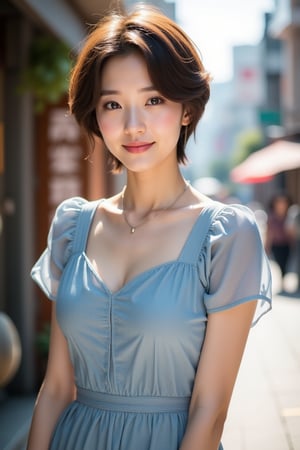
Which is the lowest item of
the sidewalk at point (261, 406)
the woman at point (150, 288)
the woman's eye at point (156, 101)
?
the sidewalk at point (261, 406)

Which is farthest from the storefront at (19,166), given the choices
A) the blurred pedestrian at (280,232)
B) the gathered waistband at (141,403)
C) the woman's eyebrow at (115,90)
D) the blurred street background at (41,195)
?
the blurred pedestrian at (280,232)

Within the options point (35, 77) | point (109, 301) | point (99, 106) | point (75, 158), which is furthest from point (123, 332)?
point (75, 158)

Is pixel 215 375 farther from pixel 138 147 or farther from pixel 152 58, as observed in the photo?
pixel 152 58

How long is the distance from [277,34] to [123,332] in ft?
99.5

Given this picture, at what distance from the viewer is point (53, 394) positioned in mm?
2139

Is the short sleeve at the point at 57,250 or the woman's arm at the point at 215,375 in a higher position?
the short sleeve at the point at 57,250

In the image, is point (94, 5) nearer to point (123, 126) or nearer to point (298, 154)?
point (123, 126)

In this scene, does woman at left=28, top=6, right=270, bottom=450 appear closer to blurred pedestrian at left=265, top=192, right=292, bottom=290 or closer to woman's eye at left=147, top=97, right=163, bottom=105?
woman's eye at left=147, top=97, right=163, bottom=105

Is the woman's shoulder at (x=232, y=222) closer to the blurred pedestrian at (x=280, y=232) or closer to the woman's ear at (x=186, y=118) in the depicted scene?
the woman's ear at (x=186, y=118)

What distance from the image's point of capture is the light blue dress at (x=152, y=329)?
192 centimetres

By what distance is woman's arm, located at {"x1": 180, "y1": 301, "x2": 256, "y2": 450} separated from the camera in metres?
1.88

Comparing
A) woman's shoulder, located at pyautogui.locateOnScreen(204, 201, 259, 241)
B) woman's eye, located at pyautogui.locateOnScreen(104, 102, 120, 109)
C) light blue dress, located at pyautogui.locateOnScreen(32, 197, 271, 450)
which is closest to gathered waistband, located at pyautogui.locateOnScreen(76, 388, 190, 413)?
light blue dress, located at pyautogui.locateOnScreen(32, 197, 271, 450)

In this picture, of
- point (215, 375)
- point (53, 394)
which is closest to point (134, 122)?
point (215, 375)

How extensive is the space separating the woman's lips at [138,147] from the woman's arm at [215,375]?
0.51 m
